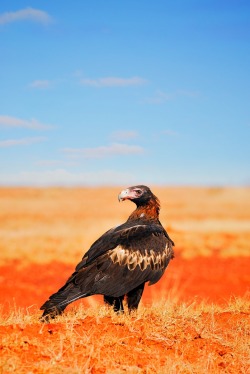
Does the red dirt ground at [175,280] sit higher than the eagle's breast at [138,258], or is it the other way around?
the eagle's breast at [138,258]

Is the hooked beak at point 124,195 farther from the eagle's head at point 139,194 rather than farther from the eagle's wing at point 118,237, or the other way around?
the eagle's wing at point 118,237

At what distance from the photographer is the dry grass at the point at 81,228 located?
27.8 metres

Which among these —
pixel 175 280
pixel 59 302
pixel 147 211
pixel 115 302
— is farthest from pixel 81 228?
pixel 59 302

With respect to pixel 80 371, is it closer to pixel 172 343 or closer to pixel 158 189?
pixel 172 343

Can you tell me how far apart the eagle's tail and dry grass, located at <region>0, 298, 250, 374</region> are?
142mm

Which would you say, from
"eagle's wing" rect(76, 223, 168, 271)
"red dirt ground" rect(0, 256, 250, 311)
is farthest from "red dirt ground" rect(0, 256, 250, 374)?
"red dirt ground" rect(0, 256, 250, 311)

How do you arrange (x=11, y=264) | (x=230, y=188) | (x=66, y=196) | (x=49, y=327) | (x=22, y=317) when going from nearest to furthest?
(x=49, y=327), (x=22, y=317), (x=11, y=264), (x=66, y=196), (x=230, y=188)

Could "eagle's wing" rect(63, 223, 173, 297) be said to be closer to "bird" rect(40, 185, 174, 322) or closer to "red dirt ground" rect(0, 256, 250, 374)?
"bird" rect(40, 185, 174, 322)

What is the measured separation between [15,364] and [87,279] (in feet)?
6.46

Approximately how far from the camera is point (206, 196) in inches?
3625

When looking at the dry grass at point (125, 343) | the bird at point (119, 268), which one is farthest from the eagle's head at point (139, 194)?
the dry grass at point (125, 343)

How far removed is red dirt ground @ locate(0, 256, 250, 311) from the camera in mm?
18797

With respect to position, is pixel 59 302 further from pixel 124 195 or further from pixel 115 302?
Answer: pixel 124 195

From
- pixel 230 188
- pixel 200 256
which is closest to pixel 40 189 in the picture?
pixel 230 188
